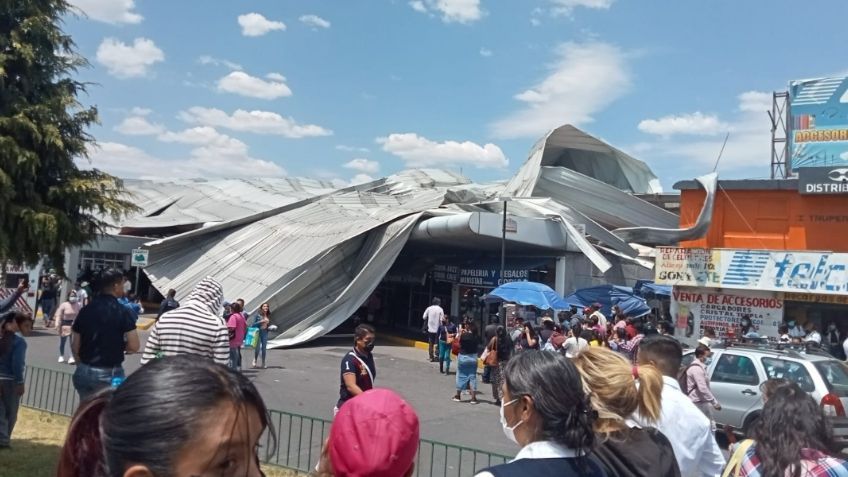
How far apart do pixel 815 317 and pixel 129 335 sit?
718 inches

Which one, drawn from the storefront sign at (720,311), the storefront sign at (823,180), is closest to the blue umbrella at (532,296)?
the storefront sign at (720,311)

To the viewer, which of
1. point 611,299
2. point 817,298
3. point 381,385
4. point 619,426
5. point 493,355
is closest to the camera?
point 619,426

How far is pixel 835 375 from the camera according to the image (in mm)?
9992

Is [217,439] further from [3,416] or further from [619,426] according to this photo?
[3,416]

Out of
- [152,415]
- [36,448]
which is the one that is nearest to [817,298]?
[36,448]

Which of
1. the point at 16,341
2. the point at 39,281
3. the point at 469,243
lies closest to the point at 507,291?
the point at 469,243

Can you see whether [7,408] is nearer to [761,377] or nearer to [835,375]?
[761,377]

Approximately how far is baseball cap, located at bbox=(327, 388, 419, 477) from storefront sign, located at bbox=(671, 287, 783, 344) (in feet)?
63.8

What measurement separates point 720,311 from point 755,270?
158 centimetres

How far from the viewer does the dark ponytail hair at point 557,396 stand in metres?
2.39

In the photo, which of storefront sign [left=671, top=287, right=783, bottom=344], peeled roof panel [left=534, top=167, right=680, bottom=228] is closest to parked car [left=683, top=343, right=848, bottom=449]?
storefront sign [left=671, top=287, right=783, bottom=344]

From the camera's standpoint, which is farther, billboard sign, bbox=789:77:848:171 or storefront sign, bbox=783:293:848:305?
billboard sign, bbox=789:77:848:171

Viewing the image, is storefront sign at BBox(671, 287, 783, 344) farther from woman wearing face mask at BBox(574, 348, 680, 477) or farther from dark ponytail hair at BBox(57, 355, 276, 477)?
dark ponytail hair at BBox(57, 355, 276, 477)

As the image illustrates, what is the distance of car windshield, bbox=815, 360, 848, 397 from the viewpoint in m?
9.79
